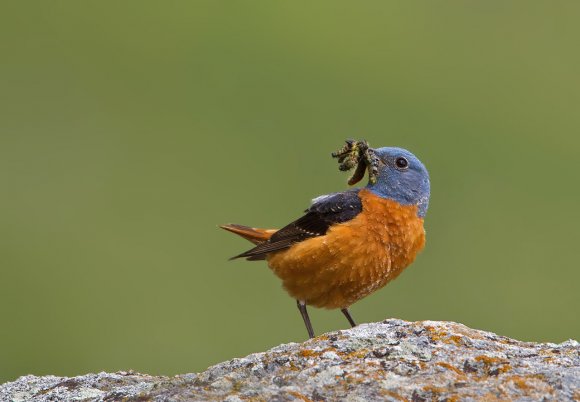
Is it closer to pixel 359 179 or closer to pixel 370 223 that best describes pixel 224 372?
pixel 370 223

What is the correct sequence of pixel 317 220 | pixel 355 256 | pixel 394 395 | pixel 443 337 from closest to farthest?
pixel 394 395 < pixel 443 337 < pixel 355 256 < pixel 317 220

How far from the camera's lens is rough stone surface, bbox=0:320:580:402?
3.81 metres

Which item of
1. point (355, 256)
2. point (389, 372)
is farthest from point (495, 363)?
point (355, 256)

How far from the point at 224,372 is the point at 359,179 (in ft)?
14.6

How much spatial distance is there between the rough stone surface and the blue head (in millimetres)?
3175

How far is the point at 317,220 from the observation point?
25.9 feet

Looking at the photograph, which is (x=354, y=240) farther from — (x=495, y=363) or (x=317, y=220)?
(x=495, y=363)

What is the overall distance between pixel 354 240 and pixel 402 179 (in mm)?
1057

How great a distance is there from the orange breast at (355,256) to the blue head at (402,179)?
0.15m

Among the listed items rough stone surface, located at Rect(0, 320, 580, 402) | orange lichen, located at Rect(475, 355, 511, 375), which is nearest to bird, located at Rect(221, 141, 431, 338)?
rough stone surface, located at Rect(0, 320, 580, 402)

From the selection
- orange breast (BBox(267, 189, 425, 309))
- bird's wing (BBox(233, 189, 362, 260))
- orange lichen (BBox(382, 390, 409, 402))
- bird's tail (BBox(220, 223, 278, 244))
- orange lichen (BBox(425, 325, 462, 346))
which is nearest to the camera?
orange lichen (BBox(382, 390, 409, 402))

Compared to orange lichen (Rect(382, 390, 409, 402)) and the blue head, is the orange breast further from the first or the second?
orange lichen (Rect(382, 390, 409, 402))

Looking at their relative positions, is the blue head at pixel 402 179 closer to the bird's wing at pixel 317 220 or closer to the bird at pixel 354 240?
the bird at pixel 354 240

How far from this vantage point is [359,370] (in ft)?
13.2
